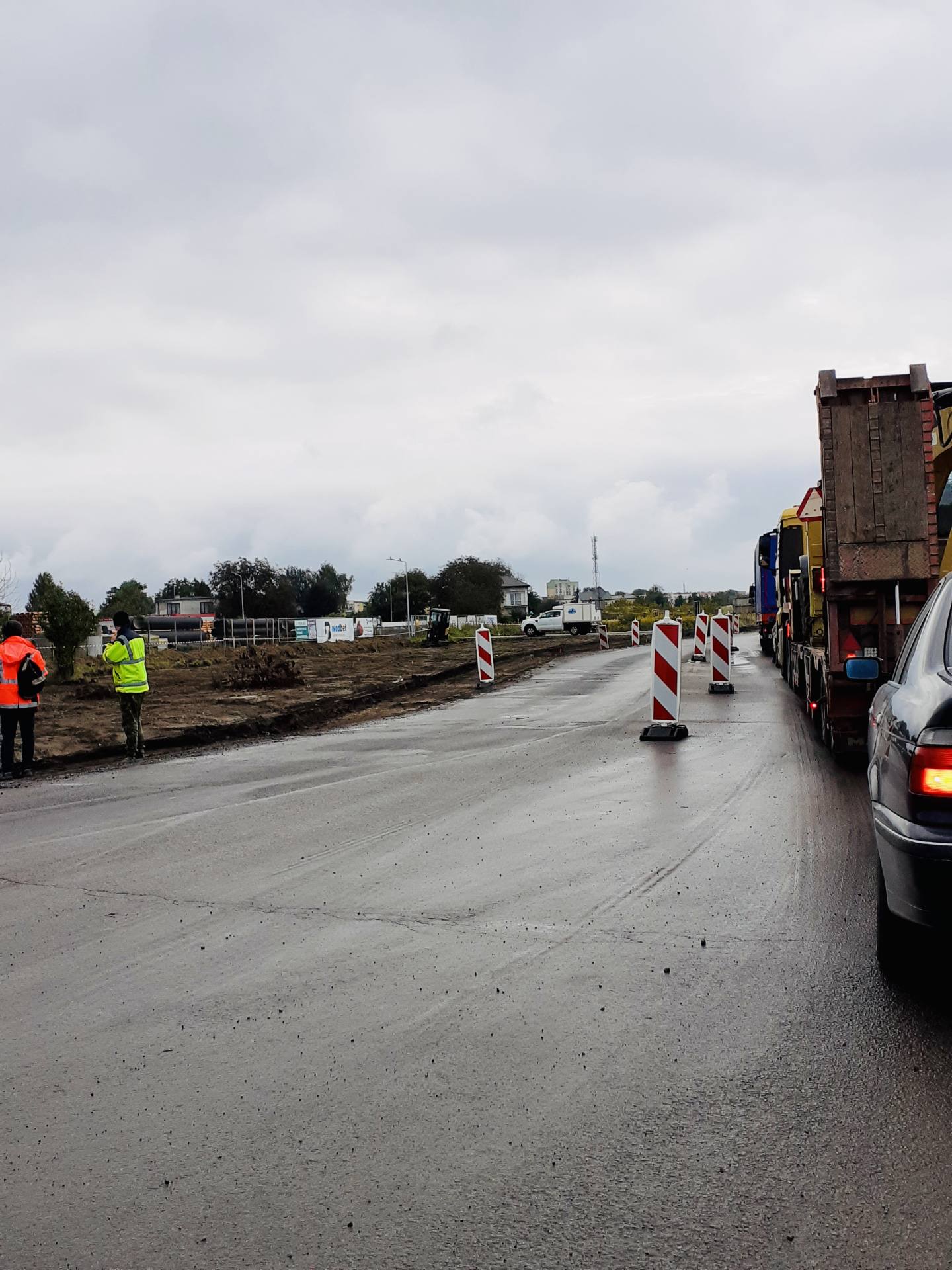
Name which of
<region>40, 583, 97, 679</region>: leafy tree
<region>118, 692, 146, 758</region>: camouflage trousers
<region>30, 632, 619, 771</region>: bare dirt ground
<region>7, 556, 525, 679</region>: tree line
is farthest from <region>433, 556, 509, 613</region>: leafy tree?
<region>118, 692, 146, 758</region>: camouflage trousers

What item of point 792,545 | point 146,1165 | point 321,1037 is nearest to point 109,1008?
point 321,1037

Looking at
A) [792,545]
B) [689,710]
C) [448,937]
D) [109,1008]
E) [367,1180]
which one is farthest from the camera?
[792,545]

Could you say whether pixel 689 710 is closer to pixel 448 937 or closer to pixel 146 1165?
pixel 448 937

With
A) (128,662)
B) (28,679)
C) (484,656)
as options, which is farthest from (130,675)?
(484,656)

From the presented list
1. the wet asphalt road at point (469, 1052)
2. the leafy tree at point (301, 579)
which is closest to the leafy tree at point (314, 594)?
the leafy tree at point (301, 579)

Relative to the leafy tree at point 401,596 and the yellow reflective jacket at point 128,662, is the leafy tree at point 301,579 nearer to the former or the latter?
the leafy tree at point 401,596

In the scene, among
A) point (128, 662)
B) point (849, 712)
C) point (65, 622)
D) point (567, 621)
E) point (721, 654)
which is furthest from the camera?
point (567, 621)

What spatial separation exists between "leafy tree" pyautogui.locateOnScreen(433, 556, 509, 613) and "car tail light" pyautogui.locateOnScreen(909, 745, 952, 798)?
13366 centimetres

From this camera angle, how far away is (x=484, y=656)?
90.2ft

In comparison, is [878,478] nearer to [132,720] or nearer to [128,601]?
[132,720]

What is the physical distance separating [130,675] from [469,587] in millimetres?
124996

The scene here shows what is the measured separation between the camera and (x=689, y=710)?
1933 cm

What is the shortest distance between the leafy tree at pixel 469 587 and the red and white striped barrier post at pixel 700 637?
100 m

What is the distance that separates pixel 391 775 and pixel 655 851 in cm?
504
